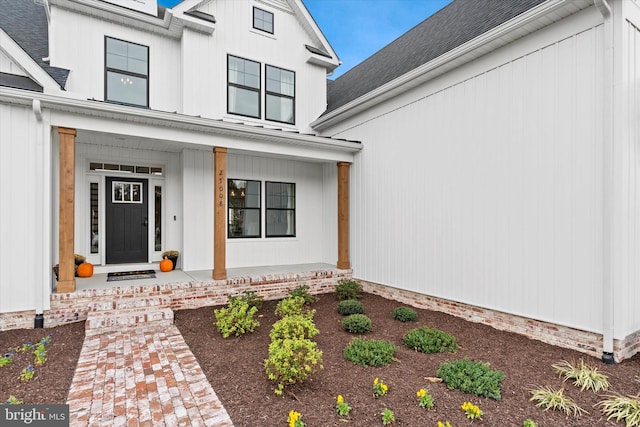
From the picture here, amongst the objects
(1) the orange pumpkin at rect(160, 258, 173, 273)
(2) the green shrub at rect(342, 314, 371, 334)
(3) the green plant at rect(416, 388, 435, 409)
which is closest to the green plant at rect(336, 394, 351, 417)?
(3) the green plant at rect(416, 388, 435, 409)

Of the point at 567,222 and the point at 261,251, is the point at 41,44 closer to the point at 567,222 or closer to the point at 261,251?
the point at 261,251

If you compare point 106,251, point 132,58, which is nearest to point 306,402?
point 106,251

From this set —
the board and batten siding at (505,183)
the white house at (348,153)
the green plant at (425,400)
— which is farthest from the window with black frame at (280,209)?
the green plant at (425,400)

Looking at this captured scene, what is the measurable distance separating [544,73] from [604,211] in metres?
2.10

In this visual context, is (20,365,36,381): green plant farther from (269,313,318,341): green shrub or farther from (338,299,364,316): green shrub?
(338,299,364,316): green shrub

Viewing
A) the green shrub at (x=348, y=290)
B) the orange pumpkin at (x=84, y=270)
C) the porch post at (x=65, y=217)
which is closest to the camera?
the porch post at (x=65, y=217)

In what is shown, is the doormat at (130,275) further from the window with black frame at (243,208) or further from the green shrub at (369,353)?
the green shrub at (369,353)

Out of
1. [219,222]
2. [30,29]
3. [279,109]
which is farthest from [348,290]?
[30,29]

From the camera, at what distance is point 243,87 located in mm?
8727

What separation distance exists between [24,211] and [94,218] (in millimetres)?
2411

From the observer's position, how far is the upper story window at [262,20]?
29.1 feet

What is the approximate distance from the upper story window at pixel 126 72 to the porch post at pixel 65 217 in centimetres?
252

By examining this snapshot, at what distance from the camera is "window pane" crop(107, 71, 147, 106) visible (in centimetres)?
745

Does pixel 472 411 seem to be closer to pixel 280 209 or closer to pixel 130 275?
pixel 130 275
